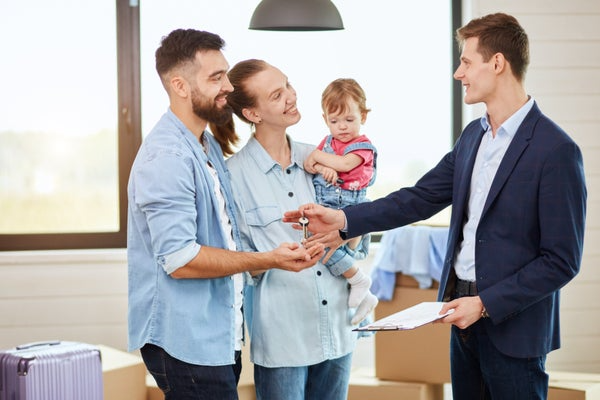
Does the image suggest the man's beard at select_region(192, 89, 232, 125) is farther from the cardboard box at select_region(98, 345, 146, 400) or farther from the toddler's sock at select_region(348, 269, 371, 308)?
the cardboard box at select_region(98, 345, 146, 400)

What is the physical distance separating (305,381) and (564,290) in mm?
2326

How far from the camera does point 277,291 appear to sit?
248 centimetres

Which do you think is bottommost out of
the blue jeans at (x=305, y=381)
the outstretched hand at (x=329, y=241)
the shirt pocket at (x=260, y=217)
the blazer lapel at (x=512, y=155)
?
the blue jeans at (x=305, y=381)

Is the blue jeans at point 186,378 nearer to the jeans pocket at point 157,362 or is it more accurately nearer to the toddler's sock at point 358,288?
the jeans pocket at point 157,362

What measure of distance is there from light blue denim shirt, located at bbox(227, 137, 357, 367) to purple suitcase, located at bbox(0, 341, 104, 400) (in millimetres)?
480

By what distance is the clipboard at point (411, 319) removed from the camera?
2010mm

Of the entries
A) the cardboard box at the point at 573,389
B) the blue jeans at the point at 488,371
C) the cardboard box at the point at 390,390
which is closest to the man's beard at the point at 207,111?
the blue jeans at the point at 488,371

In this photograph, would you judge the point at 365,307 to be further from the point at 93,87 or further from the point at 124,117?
the point at 93,87

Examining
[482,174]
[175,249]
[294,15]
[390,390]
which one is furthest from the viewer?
[390,390]

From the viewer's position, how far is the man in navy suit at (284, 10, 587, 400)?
83.2 inches

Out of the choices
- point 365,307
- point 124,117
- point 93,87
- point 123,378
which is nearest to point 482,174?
point 365,307

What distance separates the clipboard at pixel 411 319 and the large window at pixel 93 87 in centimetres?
251

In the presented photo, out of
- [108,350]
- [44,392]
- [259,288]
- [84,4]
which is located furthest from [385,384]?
[84,4]

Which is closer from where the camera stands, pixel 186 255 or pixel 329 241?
pixel 186 255
